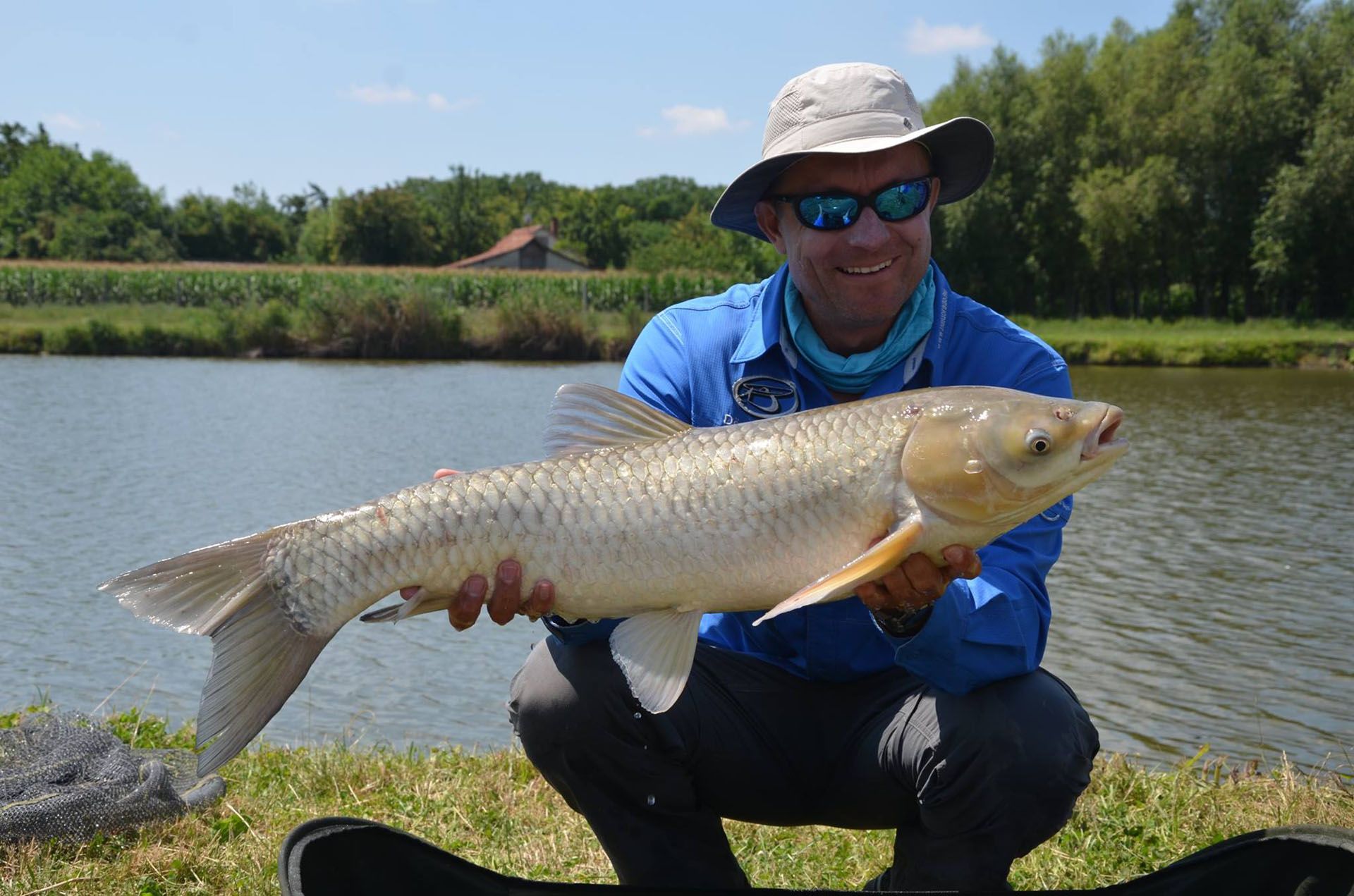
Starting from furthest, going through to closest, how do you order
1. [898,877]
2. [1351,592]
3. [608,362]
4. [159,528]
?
1. [608,362]
2. [159,528]
3. [1351,592]
4. [898,877]

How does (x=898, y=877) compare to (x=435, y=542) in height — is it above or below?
below

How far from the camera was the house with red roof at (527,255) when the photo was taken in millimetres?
66500

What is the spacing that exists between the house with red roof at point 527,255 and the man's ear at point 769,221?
210 ft

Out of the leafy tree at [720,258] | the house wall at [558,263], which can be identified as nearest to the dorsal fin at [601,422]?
the leafy tree at [720,258]

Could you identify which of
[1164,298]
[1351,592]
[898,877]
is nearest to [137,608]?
[898,877]

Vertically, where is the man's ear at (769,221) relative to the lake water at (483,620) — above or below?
above

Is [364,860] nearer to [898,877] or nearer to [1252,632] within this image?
[898,877]

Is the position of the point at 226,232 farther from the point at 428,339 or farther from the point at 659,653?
the point at 659,653

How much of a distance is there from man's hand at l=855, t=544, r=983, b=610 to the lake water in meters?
2.38

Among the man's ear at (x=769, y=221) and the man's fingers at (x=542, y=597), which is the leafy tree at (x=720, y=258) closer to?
the man's ear at (x=769, y=221)

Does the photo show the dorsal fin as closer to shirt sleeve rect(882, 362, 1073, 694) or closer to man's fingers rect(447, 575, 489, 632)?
man's fingers rect(447, 575, 489, 632)

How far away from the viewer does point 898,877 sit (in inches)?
94.3

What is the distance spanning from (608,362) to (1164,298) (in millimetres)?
23097

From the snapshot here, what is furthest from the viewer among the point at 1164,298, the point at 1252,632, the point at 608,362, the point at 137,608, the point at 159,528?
the point at 1164,298
